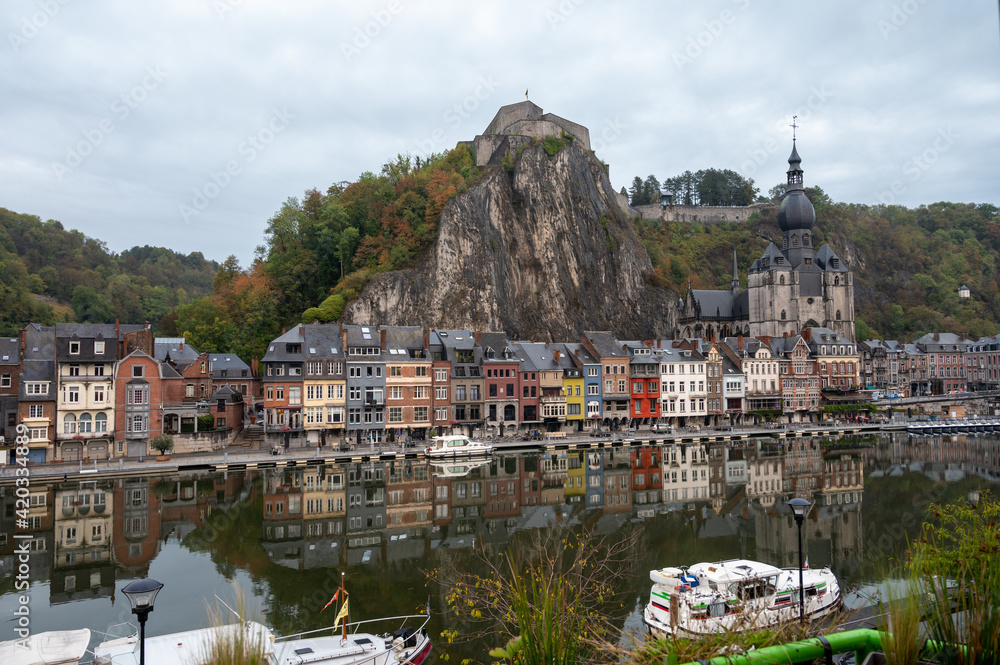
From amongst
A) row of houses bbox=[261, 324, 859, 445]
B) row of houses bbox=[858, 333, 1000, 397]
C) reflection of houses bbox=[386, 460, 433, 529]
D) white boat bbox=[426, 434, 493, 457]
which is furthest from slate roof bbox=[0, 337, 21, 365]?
row of houses bbox=[858, 333, 1000, 397]

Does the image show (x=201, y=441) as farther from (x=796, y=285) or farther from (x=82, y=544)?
(x=796, y=285)

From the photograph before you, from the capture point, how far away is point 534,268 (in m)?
87.3

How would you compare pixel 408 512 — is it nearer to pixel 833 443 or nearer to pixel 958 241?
pixel 833 443

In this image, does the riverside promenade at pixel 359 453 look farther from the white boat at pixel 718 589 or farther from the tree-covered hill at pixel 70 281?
the tree-covered hill at pixel 70 281

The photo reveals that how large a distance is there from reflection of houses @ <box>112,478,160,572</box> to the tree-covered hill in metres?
46.2

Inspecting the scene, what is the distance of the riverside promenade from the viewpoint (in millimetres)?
42812

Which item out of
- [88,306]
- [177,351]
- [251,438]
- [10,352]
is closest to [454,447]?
Answer: [251,438]

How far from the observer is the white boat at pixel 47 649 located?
1424 centimetres

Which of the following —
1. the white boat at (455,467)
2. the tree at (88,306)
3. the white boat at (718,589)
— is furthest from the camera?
the tree at (88,306)

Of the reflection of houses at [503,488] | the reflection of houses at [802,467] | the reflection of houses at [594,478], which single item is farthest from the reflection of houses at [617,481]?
the reflection of houses at [802,467]

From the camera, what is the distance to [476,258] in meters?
81.1

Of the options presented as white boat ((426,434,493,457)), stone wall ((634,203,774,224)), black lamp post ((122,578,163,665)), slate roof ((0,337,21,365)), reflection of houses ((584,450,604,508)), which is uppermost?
stone wall ((634,203,774,224))

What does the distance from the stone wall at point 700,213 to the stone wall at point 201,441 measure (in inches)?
3809

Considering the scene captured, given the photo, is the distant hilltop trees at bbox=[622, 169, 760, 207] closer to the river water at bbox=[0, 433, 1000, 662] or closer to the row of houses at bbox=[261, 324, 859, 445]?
the row of houses at bbox=[261, 324, 859, 445]
